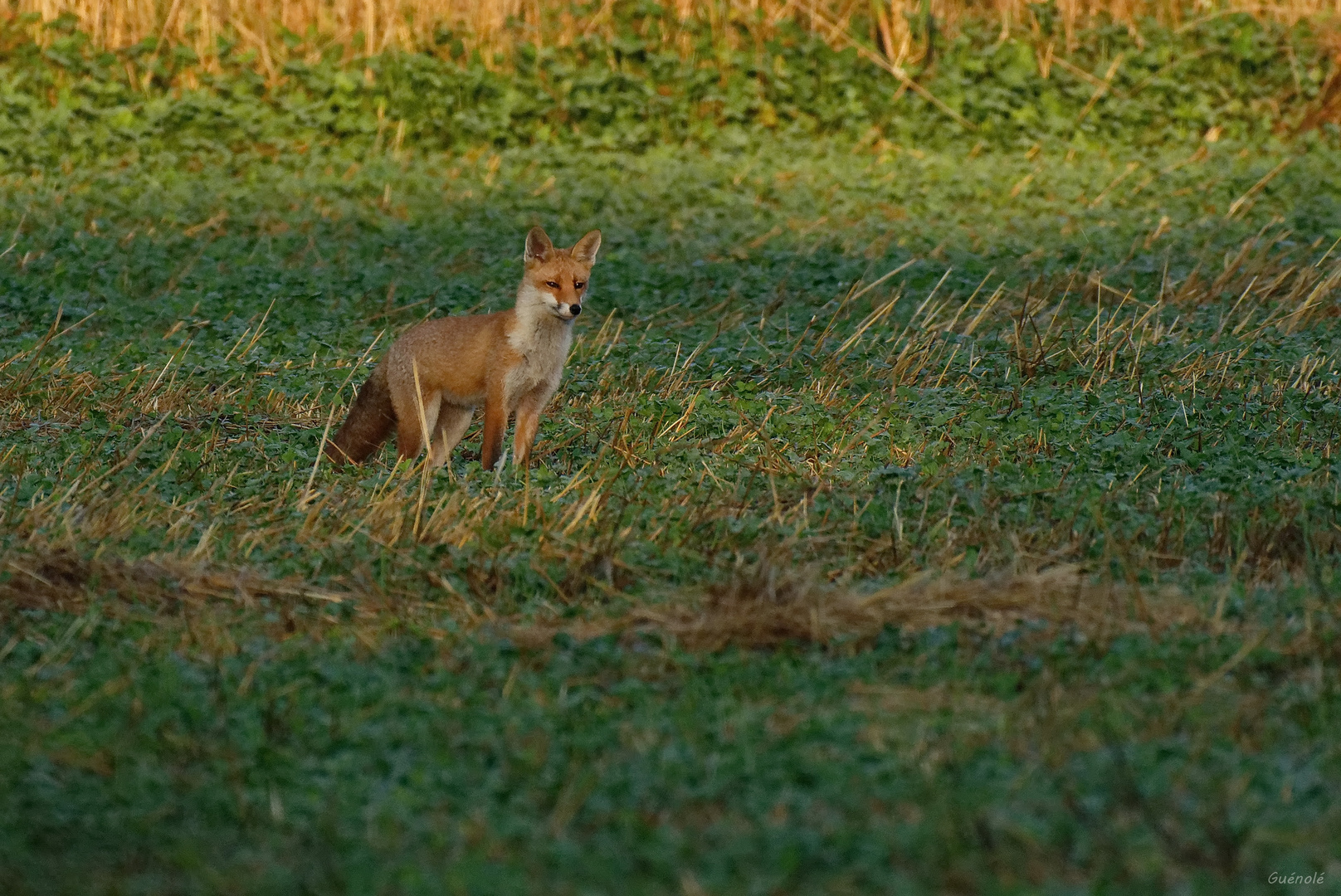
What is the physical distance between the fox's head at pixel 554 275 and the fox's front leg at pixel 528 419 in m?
0.40

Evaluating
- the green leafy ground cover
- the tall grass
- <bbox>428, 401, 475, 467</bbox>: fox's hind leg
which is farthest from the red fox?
the tall grass

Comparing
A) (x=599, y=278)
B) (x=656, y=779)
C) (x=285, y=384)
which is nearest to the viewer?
(x=656, y=779)

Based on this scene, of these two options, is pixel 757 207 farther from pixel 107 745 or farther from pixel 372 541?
pixel 107 745

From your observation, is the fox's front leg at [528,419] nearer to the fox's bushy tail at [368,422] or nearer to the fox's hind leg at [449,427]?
the fox's hind leg at [449,427]

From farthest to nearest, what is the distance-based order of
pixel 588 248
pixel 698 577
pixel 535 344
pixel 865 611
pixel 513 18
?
1. pixel 513 18
2. pixel 588 248
3. pixel 535 344
4. pixel 698 577
5. pixel 865 611

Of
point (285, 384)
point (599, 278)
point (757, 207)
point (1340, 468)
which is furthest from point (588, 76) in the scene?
point (1340, 468)

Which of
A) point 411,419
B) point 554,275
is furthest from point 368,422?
point 554,275

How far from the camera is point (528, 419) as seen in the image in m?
8.02

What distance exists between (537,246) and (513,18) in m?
7.96

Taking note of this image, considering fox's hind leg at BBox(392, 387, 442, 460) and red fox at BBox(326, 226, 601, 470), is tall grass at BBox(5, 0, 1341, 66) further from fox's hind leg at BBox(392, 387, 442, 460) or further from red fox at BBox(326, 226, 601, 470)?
fox's hind leg at BBox(392, 387, 442, 460)

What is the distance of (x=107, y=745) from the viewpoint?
14.4 ft

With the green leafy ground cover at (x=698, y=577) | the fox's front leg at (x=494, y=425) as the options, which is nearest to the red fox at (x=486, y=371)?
the fox's front leg at (x=494, y=425)

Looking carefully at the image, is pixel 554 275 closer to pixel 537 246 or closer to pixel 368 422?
pixel 537 246

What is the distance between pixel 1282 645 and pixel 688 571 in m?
2.01
